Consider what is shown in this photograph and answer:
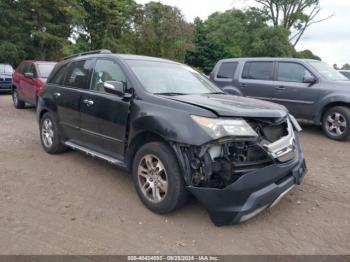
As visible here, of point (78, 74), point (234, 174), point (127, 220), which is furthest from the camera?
point (78, 74)

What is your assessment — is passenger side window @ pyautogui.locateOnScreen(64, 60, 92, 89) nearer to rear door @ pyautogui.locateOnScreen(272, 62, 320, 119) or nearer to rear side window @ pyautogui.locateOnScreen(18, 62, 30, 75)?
rear door @ pyautogui.locateOnScreen(272, 62, 320, 119)

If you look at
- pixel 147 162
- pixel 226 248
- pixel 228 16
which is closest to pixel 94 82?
pixel 147 162

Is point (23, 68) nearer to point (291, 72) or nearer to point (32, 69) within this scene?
point (32, 69)

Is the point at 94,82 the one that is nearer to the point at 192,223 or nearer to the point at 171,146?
the point at 171,146

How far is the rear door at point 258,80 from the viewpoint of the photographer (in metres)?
8.23

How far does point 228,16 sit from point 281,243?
115ft

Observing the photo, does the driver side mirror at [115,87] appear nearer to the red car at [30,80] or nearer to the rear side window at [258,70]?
the rear side window at [258,70]

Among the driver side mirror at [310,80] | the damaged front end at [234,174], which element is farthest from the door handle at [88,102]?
the driver side mirror at [310,80]

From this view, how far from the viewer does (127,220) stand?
3492mm

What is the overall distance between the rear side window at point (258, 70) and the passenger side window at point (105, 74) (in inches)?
201

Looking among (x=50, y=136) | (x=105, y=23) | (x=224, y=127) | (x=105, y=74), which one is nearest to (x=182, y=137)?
(x=224, y=127)

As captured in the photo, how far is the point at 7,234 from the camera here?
3.15m

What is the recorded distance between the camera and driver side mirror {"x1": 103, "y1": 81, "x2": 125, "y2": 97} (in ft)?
12.7

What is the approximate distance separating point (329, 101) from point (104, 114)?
5.21m
